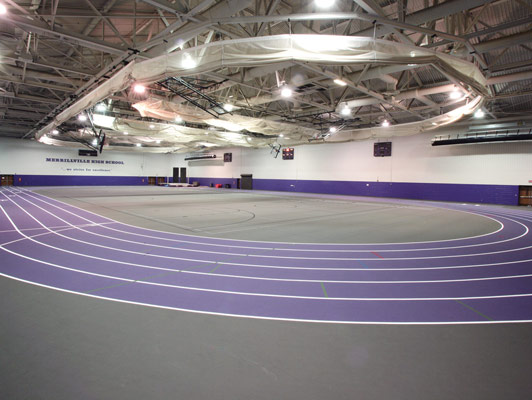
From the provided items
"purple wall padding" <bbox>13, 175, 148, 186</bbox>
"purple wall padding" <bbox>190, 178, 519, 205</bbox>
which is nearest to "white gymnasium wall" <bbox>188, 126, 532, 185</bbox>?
"purple wall padding" <bbox>190, 178, 519, 205</bbox>

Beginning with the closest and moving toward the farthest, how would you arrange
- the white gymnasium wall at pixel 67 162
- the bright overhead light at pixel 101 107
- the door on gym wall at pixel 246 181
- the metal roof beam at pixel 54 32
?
1. the metal roof beam at pixel 54 32
2. the bright overhead light at pixel 101 107
3. the white gymnasium wall at pixel 67 162
4. the door on gym wall at pixel 246 181

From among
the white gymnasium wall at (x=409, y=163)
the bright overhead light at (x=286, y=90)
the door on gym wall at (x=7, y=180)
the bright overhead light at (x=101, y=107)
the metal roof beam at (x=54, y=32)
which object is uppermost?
the bright overhead light at (x=101, y=107)

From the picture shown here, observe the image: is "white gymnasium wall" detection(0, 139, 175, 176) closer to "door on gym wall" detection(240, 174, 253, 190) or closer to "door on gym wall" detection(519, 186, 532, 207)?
"door on gym wall" detection(240, 174, 253, 190)

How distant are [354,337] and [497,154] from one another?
1997 cm

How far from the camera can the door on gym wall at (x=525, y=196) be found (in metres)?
17.0

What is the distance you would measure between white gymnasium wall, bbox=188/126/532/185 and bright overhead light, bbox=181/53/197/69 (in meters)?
18.6

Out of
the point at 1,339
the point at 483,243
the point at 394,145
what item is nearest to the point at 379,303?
the point at 1,339

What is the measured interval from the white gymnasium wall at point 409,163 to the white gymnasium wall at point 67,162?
16.0 m

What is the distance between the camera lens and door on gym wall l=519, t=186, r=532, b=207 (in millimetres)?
17031

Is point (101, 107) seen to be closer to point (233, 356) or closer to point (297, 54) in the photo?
point (297, 54)

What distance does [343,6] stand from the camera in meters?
8.15

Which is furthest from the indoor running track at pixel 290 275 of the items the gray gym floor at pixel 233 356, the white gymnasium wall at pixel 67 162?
the white gymnasium wall at pixel 67 162

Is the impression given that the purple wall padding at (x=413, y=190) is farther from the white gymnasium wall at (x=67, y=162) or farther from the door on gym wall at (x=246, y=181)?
the white gymnasium wall at (x=67, y=162)

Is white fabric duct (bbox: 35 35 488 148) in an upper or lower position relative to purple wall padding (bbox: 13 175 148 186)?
upper
